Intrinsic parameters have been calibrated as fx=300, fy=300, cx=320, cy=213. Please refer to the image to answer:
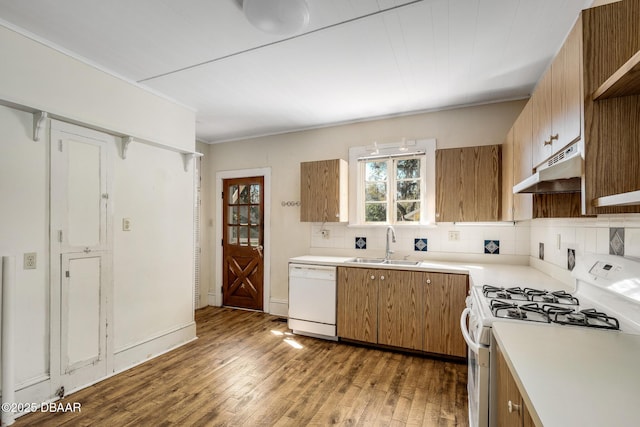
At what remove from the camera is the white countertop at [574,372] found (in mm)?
720

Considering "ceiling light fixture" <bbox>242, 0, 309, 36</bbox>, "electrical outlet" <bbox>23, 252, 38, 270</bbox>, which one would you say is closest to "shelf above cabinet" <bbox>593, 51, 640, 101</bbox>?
"ceiling light fixture" <bbox>242, 0, 309, 36</bbox>

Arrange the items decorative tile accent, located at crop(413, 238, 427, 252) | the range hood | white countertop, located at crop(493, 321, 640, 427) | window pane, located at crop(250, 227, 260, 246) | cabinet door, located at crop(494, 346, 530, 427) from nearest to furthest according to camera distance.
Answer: white countertop, located at crop(493, 321, 640, 427) → cabinet door, located at crop(494, 346, 530, 427) → the range hood → decorative tile accent, located at crop(413, 238, 427, 252) → window pane, located at crop(250, 227, 260, 246)

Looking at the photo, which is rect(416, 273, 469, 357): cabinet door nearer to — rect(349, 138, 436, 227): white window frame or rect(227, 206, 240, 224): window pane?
rect(349, 138, 436, 227): white window frame

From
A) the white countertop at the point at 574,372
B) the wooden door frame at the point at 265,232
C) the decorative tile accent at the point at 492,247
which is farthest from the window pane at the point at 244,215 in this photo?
the white countertop at the point at 574,372

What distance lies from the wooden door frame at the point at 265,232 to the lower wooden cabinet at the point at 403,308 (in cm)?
140

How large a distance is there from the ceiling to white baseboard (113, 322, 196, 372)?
8.03ft

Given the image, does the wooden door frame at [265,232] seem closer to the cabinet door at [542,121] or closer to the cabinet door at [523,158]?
the cabinet door at [523,158]

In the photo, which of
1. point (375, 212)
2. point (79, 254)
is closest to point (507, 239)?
point (375, 212)

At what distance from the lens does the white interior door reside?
2229mm

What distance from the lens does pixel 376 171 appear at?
12.2ft

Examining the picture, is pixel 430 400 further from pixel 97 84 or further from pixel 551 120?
pixel 97 84

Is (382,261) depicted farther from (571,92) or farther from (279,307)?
(571,92)

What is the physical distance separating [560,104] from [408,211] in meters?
2.19

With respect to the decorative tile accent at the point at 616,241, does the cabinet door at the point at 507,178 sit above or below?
above
